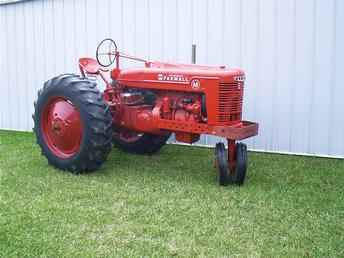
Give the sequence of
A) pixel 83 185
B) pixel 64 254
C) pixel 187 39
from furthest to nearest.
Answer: pixel 187 39
pixel 83 185
pixel 64 254

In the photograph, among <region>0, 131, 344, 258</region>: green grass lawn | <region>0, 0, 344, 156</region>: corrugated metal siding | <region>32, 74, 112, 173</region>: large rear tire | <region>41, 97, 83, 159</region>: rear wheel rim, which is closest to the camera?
<region>0, 131, 344, 258</region>: green grass lawn

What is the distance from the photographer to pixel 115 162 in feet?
18.8

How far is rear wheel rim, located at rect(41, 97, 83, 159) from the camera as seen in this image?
5.18 meters

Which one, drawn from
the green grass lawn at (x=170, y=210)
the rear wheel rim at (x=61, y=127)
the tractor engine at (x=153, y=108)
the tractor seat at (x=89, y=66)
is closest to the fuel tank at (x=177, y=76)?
the tractor engine at (x=153, y=108)

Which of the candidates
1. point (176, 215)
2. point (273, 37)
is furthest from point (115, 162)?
point (273, 37)

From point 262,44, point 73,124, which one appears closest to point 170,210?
point 73,124

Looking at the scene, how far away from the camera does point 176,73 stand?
200 inches

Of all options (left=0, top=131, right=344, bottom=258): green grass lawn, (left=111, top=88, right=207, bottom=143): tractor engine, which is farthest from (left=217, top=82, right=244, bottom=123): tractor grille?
(left=0, top=131, right=344, bottom=258): green grass lawn

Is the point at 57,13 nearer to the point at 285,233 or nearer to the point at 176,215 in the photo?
the point at 176,215

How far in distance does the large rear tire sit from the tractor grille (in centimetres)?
108

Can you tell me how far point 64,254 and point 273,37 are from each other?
392cm

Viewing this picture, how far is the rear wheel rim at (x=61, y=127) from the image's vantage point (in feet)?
17.0

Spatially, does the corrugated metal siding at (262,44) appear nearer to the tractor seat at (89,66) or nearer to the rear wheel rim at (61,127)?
the tractor seat at (89,66)

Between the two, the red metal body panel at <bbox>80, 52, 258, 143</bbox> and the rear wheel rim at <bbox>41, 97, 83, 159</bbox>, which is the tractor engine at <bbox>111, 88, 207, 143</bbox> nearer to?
the red metal body panel at <bbox>80, 52, 258, 143</bbox>
